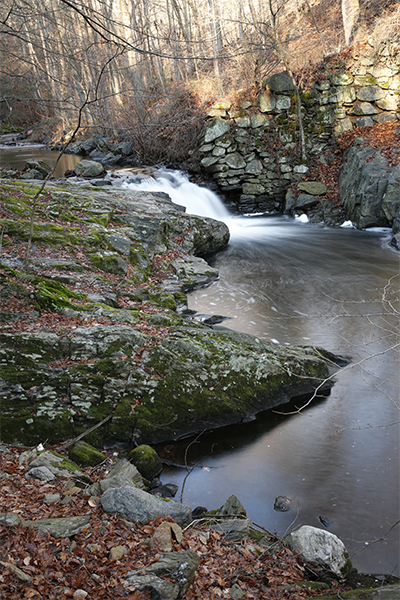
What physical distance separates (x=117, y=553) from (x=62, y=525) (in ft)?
1.56

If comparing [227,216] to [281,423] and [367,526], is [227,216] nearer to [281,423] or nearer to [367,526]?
[281,423]

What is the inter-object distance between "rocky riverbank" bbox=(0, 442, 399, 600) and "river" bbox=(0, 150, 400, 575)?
0.56 meters

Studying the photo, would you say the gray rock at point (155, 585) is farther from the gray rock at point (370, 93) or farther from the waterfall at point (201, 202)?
the gray rock at point (370, 93)

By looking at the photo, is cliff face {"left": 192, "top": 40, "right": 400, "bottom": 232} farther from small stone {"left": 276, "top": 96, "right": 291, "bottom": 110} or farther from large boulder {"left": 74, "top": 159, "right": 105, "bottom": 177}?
large boulder {"left": 74, "top": 159, "right": 105, "bottom": 177}

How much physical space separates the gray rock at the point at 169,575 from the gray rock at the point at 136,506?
0.49 metres

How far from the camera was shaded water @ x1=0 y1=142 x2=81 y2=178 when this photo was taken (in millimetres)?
19975

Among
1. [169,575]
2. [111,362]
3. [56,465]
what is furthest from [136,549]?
[111,362]

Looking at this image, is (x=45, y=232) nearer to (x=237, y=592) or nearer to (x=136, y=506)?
(x=136, y=506)

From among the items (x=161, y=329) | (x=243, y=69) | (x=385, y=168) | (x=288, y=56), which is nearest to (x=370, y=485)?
(x=161, y=329)

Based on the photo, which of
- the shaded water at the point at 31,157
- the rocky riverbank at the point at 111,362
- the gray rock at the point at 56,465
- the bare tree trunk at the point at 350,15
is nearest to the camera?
the gray rock at the point at 56,465

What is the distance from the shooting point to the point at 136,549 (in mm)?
2818

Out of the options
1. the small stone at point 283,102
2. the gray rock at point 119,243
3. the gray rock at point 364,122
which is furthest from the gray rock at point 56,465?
the gray rock at point 364,122

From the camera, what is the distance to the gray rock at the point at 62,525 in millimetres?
2834

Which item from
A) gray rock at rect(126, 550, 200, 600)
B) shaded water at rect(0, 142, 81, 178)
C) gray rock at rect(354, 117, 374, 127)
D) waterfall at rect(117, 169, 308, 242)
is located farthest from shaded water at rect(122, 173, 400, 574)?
shaded water at rect(0, 142, 81, 178)
